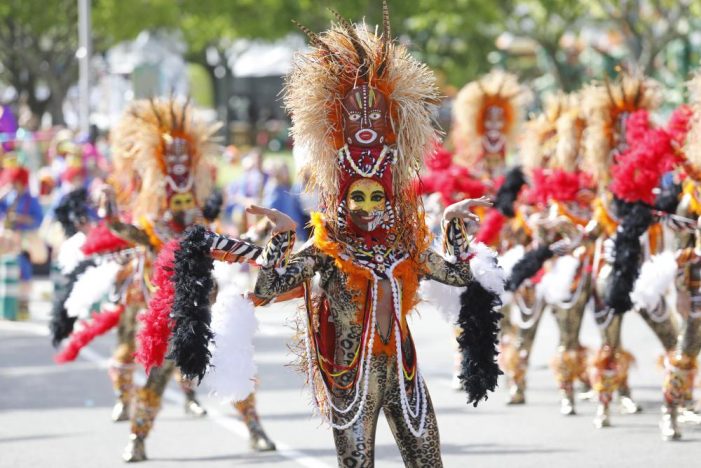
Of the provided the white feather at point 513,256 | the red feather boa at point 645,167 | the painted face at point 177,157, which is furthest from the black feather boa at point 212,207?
the red feather boa at point 645,167

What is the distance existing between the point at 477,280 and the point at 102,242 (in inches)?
167

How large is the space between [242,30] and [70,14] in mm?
4986

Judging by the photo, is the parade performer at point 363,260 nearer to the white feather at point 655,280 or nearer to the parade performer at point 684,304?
the white feather at point 655,280

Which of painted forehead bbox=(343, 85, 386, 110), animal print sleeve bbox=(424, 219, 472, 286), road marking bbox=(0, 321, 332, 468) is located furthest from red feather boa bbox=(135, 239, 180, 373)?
road marking bbox=(0, 321, 332, 468)

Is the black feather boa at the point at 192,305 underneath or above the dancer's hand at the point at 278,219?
underneath

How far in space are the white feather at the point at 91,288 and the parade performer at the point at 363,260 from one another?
12.2 feet

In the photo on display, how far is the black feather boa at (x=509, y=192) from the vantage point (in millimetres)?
11078

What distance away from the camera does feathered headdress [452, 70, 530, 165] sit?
1221cm

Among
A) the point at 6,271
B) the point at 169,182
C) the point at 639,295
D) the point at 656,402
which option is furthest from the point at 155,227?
the point at 6,271

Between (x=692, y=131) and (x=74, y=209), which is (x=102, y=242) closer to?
(x=74, y=209)

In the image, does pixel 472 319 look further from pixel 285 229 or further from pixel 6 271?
pixel 6 271

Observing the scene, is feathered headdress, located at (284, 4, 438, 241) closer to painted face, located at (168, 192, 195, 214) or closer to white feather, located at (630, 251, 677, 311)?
white feather, located at (630, 251, 677, 311)

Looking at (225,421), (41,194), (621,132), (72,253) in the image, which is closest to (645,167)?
(621,132)

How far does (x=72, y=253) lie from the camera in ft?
34.7
